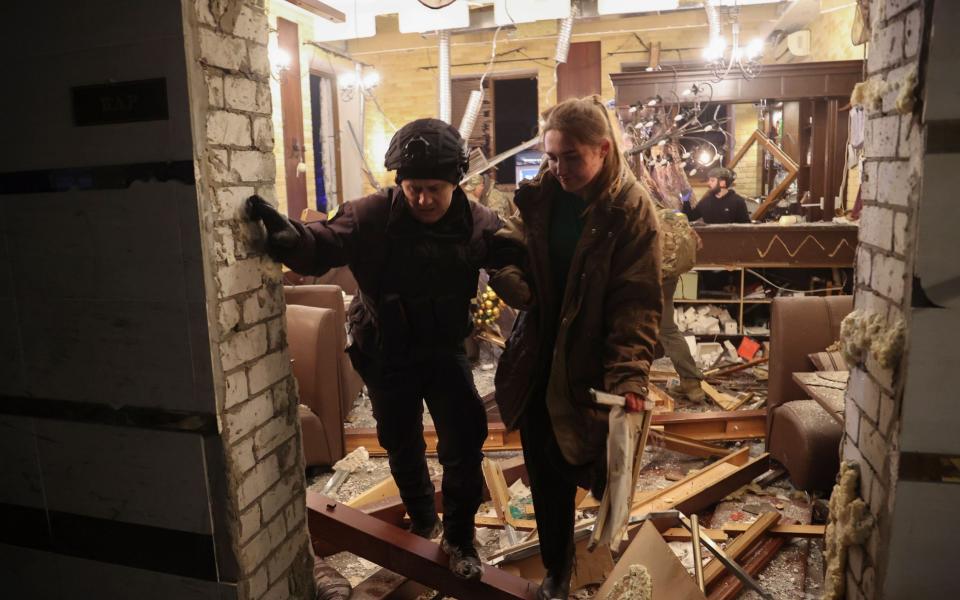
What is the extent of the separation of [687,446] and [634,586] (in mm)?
1935

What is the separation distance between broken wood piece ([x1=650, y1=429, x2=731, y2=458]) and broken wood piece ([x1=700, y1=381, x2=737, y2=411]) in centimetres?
97

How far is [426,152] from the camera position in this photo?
2066 mm

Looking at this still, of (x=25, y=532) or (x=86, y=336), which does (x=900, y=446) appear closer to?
(x=86, y=336)

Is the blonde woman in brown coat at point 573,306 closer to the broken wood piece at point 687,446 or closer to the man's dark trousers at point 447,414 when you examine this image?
the man's dark trousers at point 447,414

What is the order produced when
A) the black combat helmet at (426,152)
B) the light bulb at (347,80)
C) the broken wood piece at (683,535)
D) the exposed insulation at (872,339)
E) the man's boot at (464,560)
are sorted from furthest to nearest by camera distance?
the light bulb at (347,80) → the broken wood piece at (683,535) → the man's boot at (464,560) → the black combat helmet at (426,152) → the exposed insulation at (872,339)

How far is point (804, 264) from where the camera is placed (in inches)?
240

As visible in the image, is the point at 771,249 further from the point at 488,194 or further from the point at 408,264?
the point at 408,264

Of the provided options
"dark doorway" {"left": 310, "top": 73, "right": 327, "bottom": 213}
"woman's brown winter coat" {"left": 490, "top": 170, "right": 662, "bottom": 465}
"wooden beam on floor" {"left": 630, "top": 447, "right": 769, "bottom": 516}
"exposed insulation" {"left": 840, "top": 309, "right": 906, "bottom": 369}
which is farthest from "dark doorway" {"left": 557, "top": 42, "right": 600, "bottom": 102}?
"exposed insulation" {"left": 840, "top": 309, "right": 906, "bottom": 369}

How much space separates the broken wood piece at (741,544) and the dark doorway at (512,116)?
883 cm

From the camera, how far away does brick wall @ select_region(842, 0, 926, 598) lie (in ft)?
5.22

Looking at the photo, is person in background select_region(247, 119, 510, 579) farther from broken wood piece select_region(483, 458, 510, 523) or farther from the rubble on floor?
broken wood piece select_region(483, 458, 510, 523)

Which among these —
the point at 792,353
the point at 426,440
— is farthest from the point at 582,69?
the point at 426,440

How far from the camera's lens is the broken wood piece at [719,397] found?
A: 4.89 meters

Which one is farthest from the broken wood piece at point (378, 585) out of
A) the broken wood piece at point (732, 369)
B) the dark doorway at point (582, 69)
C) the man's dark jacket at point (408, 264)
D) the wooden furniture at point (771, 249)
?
the dark doorway at point (582, 69)
